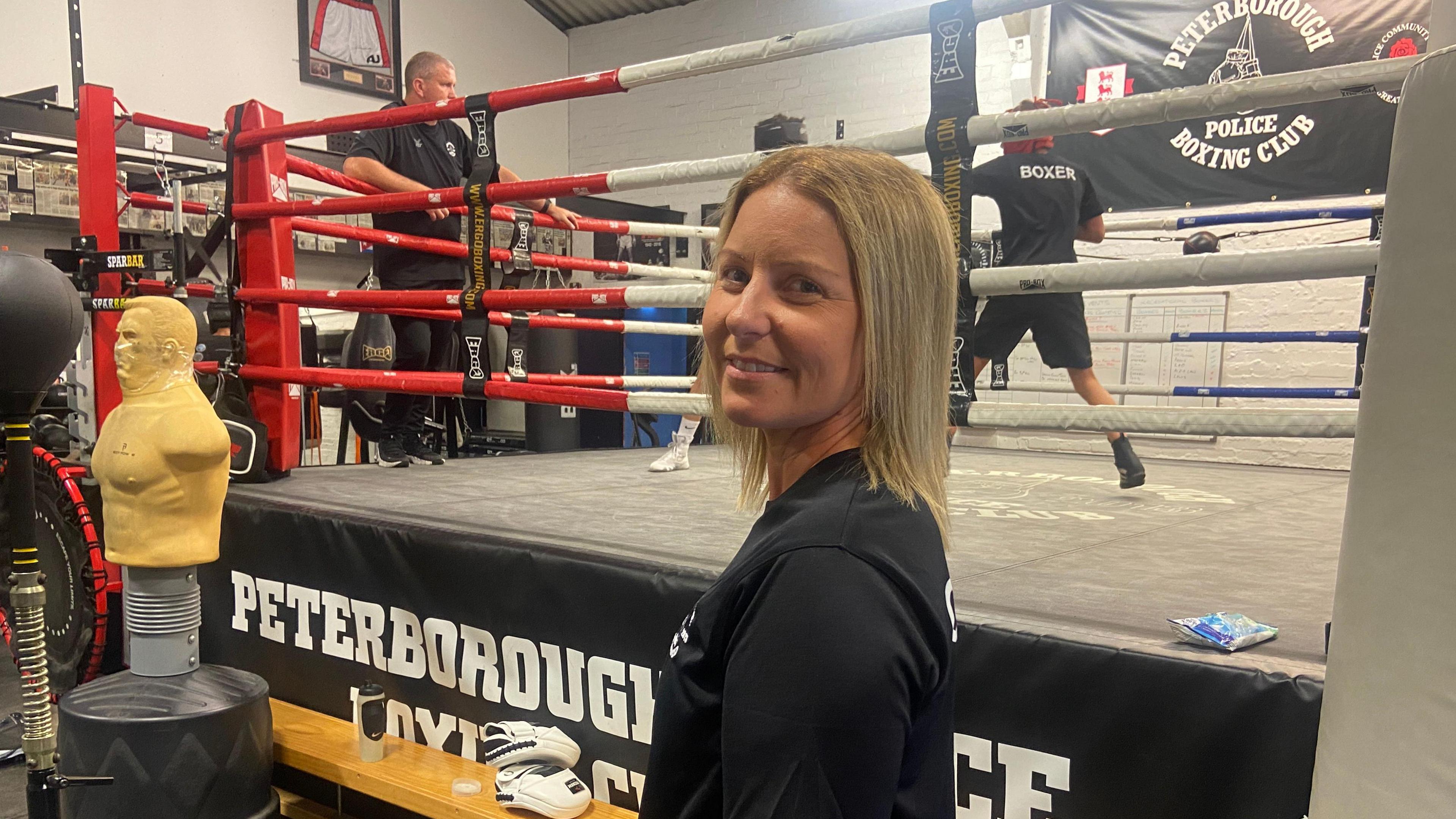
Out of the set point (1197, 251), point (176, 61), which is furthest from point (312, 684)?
point (176, 61)

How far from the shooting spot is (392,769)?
1.76 m

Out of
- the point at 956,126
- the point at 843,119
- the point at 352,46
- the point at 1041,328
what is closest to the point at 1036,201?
the point at 1041,328

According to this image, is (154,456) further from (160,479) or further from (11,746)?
(11,746)

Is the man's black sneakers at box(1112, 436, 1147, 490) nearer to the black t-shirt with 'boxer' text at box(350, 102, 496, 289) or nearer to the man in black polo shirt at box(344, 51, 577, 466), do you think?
the man in black polo shirt at box(344, 51, 577, 466)

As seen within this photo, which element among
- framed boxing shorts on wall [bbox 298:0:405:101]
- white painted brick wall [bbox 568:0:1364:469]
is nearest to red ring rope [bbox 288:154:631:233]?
white painted brick wall [bbox 568:0:1364:469]

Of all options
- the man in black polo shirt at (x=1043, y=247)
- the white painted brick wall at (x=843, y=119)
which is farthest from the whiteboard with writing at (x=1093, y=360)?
the man in black polo shirt at (x=1043, y=247)

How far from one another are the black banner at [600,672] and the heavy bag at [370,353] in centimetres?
176

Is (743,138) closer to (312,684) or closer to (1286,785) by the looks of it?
(312,684)

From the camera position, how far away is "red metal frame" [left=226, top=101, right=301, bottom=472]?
107 inches

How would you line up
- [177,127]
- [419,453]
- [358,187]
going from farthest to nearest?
[419,453], [177,127], [358,187]

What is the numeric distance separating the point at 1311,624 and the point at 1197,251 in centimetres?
311

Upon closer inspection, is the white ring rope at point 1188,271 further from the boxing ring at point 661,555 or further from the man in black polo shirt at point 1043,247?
the man in black polo shirt at point 1043,247

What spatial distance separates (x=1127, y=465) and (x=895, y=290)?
8.11ft

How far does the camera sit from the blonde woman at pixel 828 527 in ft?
1.95
